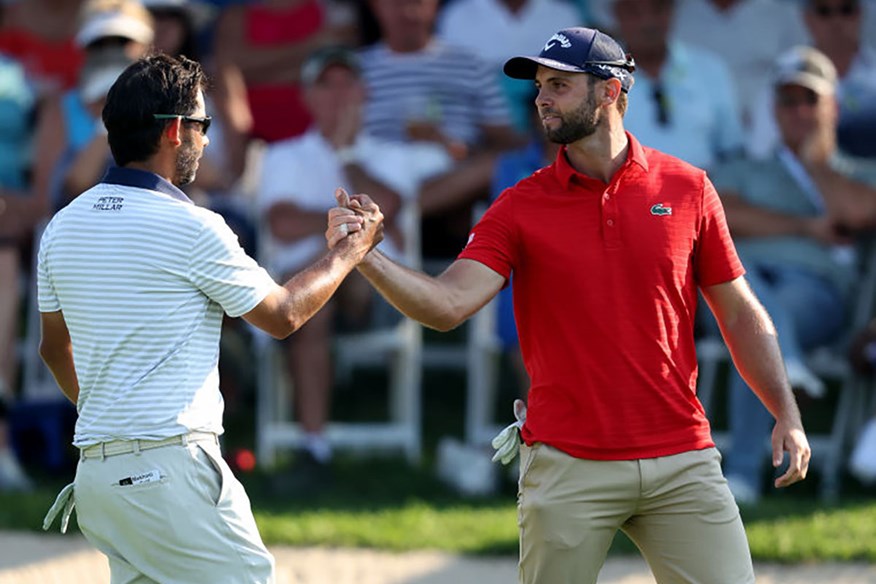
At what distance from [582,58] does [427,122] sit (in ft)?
14.5

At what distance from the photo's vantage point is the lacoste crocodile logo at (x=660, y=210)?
4133mm

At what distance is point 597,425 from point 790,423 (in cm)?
57

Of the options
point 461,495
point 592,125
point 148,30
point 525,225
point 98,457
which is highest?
point 148,30

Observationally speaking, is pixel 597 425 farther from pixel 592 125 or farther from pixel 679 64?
pixel 679 64

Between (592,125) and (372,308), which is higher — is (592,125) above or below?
above

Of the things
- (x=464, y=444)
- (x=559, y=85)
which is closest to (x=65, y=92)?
(x=464, y=444)

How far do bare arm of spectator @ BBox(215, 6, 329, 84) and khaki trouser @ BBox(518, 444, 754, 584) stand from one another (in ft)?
18.2

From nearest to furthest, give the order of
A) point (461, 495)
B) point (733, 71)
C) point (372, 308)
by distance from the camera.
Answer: point (461, 495) → point (372, 308) → point (733, 71)

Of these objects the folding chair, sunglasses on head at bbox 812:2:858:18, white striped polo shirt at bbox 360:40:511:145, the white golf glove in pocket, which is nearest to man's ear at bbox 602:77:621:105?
the white golf glove in pocket

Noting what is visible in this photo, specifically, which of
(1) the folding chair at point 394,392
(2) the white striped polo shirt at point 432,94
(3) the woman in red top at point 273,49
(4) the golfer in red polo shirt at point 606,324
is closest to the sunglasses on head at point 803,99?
(2) the white striped polo shirt at point 432,94

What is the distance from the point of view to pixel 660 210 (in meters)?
4.14

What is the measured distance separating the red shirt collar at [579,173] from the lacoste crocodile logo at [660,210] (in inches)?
5.1

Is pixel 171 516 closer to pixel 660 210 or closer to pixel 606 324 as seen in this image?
pixel 606 324

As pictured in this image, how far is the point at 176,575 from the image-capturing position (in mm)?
3742
